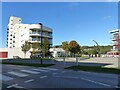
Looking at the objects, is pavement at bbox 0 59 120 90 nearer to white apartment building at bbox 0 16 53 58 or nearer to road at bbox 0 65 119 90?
road at bbox 0 65 119 90

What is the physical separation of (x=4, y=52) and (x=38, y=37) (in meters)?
18.8

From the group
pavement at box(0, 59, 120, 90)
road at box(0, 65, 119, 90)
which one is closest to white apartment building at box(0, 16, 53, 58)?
pavement at box(0, 59, 120, 90)

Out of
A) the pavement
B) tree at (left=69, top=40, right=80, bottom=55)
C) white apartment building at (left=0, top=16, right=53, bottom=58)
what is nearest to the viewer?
the pavement

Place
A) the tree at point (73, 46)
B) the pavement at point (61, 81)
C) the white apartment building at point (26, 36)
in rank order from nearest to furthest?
the pavement at point (61, 81) < the tree at point (73, 46) < the white apartment building at point (26, 36)

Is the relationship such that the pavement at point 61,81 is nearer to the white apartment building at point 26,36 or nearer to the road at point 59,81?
the road at point 59,81

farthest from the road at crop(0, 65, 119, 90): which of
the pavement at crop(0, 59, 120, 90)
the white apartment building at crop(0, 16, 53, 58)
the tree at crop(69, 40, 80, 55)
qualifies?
the tree at crop(69, 40, 80, 55)

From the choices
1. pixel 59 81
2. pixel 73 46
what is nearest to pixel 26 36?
pixel 73 46

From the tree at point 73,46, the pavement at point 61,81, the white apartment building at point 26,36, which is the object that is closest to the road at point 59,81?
the pavement at point 61,81

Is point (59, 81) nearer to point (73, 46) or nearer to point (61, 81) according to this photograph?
point (61, 81)

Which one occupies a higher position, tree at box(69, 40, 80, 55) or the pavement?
tree at box(69, 40, 80, 55)

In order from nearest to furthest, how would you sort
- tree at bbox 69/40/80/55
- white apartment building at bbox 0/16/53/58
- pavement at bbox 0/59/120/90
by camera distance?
1. pavement at bbox 0/59/120/90
2. tree at bbox 69/40/80/55
3. white apartment building at bbox 0/16/53/58

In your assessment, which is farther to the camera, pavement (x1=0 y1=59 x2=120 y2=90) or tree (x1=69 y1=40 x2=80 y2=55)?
tree (x1=69 y1=40 x2=80 y2=55)

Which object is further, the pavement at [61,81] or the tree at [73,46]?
the tree at [73,46]

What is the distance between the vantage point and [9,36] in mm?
138250
